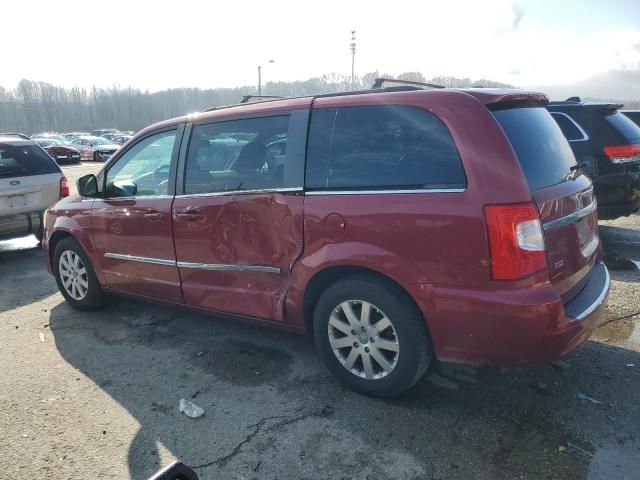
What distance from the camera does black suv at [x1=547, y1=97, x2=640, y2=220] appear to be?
6.41 metres

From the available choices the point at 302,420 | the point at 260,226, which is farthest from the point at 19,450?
the point at 260,226

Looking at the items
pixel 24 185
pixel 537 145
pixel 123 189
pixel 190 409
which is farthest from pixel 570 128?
pixel 24 185

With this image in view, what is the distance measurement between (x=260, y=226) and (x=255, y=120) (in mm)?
786

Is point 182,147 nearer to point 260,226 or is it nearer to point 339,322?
point 260,226

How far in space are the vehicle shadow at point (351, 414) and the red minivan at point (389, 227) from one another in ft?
1.07

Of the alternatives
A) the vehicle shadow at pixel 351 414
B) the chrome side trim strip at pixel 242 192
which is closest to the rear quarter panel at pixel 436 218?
the chrome side trim strip at pixel 242 192

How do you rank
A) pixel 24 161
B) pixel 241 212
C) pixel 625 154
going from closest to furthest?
1. pixel 241 212
2. pixel 625 154
3. pixel 24 161

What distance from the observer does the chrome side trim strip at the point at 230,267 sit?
11.5ft

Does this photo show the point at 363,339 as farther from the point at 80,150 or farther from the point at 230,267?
the point at 80,150

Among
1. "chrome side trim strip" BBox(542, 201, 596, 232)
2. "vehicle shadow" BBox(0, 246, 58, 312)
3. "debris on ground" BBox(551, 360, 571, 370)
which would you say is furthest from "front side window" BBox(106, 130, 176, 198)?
"debris on ground" BBox(551, 360, 571, 370)

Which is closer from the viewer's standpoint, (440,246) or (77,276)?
(440,246)

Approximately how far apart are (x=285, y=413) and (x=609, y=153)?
18.5 ft

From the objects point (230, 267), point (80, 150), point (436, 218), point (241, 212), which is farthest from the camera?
point (80, 150)

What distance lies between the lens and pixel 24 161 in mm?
7324
